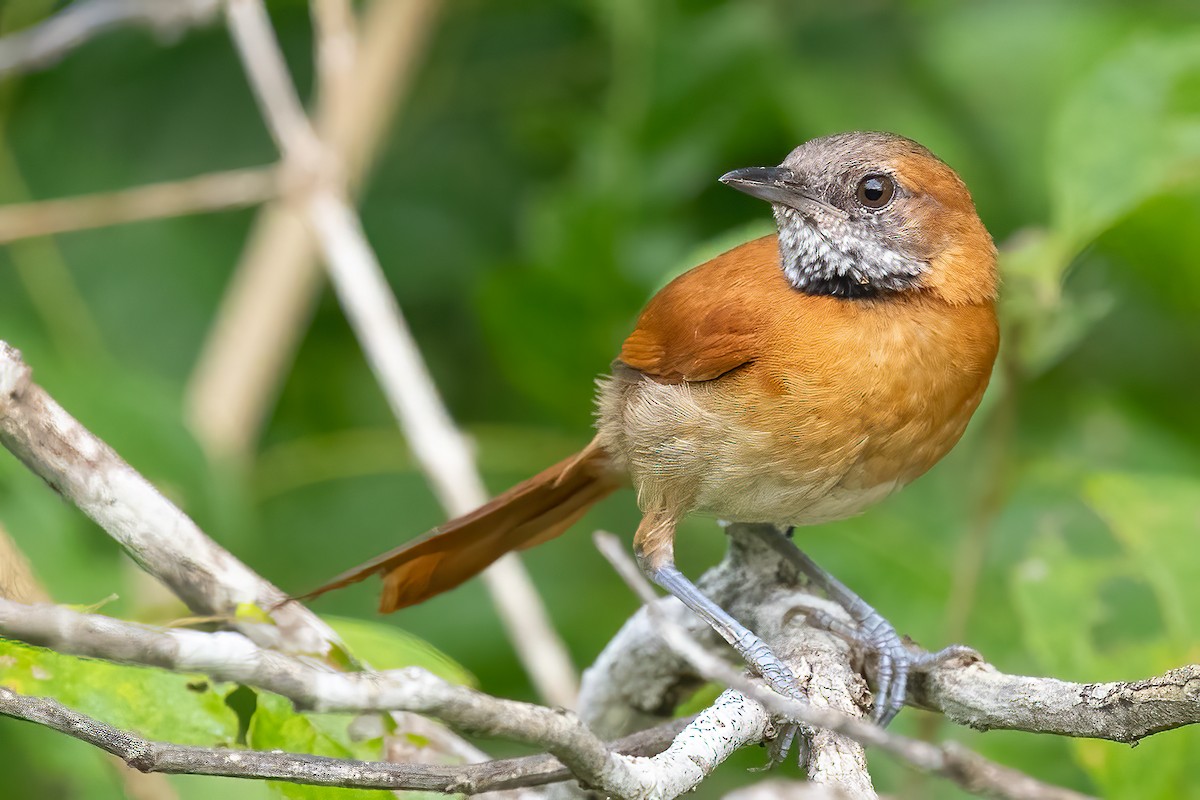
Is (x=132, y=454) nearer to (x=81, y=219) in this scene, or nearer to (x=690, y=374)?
(x=81, y=219)

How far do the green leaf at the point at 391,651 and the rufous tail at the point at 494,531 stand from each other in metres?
0.13

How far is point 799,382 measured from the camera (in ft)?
8.96

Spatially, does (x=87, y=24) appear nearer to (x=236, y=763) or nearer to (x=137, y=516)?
(x=137, y=516)

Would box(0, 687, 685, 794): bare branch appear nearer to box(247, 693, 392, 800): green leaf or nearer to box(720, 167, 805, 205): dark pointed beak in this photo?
box(247, 693, 392, 800): green leaf

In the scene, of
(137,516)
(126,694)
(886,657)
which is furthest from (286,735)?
(886,657)

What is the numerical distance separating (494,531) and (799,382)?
80 cm

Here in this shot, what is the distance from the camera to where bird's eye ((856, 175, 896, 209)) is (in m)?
3.01

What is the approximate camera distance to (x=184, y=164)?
5121 millimetres

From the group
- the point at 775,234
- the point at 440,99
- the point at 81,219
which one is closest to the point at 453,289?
the point at 440,99

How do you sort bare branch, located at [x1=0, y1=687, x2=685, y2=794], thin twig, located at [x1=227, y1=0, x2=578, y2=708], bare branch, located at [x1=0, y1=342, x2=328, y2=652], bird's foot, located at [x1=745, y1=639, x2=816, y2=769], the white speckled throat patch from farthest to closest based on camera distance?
1. thin twig, located at [x1=227, y1=0, x2=578, y2=708]
2. the white speckled throat patch
3. bird's foot, located at [x1=745, y1=639, x2=816, y2=769]
4. bare branch, located at [x1=0, y1=342, x2=328, y2=652]
5. bare branch, located at [x1=0, y1=687, x2=685, y2=794]

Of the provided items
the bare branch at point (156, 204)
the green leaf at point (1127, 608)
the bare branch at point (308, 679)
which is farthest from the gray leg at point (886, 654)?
the bare branch at point (156, 204)

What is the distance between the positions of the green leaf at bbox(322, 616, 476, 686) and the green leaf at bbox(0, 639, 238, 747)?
42 centimetres

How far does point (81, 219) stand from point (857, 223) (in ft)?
7.01

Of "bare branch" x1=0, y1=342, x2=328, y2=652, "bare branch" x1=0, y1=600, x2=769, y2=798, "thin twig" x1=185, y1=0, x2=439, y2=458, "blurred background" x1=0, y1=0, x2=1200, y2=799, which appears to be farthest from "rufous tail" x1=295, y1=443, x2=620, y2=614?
"thin twig" x1=185, y1=0, x2=439, y2=458
